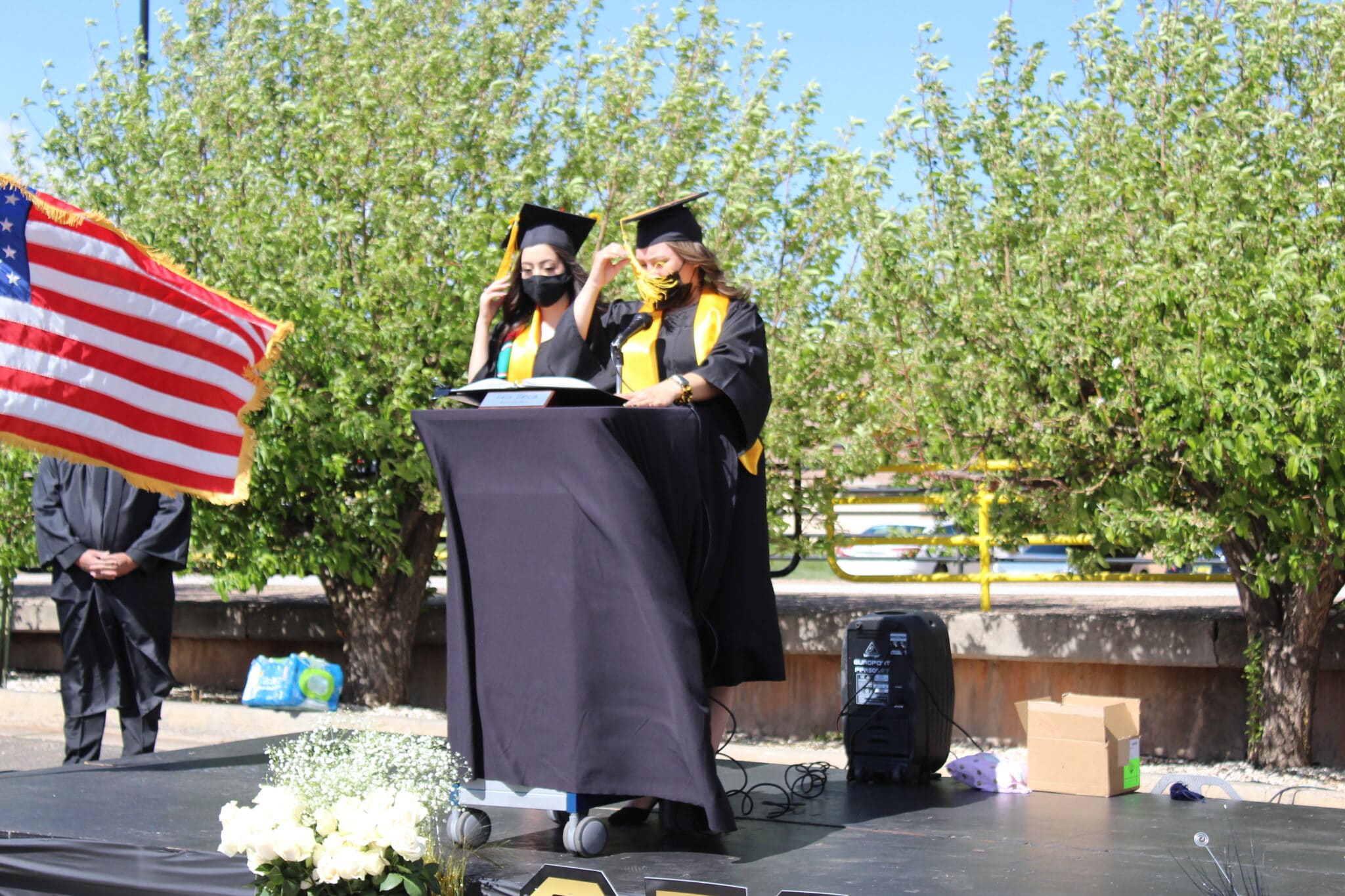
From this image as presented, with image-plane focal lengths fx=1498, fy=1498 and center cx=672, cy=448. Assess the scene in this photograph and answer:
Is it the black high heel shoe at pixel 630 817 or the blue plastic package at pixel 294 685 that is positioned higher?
the black high heel shoe at pixel 630 817

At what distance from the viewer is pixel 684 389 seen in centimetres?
425

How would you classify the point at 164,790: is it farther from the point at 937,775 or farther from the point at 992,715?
the point at 992,715

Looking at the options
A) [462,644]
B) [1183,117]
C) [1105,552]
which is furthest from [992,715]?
[462,644]

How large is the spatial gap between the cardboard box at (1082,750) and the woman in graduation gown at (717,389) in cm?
129

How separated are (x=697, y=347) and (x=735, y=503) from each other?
0.48 meters

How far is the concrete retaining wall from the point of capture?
307 inches

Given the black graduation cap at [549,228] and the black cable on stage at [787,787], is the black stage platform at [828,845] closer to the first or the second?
the black cable on stage at [787,787]

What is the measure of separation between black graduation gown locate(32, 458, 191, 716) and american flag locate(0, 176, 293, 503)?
71 cm

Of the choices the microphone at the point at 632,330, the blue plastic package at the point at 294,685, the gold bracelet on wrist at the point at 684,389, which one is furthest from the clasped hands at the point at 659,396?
the blue plastic package at the point at 294,685

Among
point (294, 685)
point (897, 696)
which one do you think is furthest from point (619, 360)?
point (294, 685)

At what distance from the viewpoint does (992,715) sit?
27.8 feet

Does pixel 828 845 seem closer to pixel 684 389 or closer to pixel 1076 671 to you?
pixel 684 389

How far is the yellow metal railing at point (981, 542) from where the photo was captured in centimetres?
828

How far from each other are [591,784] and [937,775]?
2098mm
